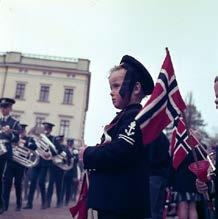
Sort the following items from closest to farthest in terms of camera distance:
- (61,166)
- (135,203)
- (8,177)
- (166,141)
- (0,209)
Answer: (135,203), (166,141), (0,209), (8,177), (61,166)

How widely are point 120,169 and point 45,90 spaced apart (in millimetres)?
46905

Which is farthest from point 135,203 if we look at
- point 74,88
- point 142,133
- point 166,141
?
point 74,88

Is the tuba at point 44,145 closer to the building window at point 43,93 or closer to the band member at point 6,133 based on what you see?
the band member at point 6,133

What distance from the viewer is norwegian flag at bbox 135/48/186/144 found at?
9.65 feet

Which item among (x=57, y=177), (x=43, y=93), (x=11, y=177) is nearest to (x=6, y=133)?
(x=11, y=177)

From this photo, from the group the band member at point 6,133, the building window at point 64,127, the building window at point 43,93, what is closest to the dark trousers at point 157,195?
the band member at point 6,133

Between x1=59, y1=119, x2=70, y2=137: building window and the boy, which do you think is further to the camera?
x1=59, y1=119, x2=70, y2=137: building window

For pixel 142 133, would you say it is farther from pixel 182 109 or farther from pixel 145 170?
pixel 182 109

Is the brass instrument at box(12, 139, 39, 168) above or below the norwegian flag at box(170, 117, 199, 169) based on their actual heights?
above

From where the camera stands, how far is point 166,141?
5.91 m

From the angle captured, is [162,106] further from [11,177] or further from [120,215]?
[11,177]

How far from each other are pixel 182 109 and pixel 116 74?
0.64 metres

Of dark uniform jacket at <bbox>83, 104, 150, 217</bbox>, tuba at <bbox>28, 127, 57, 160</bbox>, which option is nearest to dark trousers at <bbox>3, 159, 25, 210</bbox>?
tuba at <bbox>28, 127, 57, 160</bbox>

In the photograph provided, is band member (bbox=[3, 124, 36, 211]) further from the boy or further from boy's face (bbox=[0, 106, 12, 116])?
the boy
